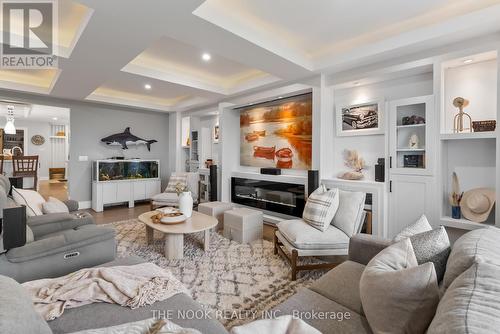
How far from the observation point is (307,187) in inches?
153

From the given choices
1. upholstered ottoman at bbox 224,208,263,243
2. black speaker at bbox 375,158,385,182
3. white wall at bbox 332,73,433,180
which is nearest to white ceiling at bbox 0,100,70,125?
upholstered ottoman at bbox 224,208,263,243

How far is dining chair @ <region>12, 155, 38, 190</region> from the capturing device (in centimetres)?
667

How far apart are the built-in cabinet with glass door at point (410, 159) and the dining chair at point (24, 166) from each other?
8464 millimetres

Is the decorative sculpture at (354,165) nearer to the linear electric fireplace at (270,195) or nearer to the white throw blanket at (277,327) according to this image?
the linear electric fireplace at (270,195)

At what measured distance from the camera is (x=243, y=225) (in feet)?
→ 11.2

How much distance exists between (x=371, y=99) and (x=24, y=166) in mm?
8621

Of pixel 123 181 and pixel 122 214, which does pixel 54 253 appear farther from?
pixel 123 181

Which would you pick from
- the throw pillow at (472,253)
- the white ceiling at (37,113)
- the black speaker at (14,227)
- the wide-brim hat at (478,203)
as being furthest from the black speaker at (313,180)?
the white ceiling at (37,113)

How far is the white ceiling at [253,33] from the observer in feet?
7.43

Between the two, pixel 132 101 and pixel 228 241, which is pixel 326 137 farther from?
pixel 132 101

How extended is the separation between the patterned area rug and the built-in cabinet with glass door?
1373 mm

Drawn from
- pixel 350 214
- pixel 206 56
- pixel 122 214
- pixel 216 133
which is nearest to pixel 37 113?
pixel 122 214

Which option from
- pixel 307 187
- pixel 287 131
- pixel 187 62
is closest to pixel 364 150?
pixel 307 187

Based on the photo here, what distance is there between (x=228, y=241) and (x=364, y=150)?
2334mm
